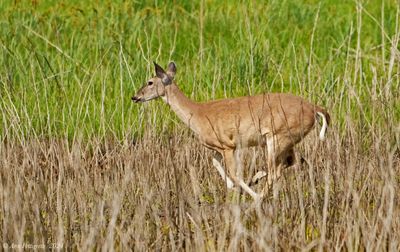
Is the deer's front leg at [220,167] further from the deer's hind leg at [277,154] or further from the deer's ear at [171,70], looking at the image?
the deer's ear at [171,70]

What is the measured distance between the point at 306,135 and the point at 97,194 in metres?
2.16

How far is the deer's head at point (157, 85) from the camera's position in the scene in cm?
844

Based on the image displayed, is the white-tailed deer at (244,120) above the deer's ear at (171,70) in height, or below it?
below

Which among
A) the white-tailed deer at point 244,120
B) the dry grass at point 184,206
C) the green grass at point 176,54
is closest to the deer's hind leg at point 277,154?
the white-tailed deer at point 244,120

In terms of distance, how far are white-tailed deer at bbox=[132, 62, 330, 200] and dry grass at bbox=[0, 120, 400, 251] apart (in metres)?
0.24

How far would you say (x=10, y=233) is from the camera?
584 centimetres

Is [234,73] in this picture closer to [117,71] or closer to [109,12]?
[117,71]

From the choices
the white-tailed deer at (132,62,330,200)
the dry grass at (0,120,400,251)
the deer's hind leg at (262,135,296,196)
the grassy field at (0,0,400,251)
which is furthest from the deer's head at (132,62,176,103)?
the deer's hind leg at (262,135,296,196)

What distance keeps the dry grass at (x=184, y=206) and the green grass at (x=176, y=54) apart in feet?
2.57

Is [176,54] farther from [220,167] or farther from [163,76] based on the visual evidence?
[220,167]

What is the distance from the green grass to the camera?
8875 millimetres

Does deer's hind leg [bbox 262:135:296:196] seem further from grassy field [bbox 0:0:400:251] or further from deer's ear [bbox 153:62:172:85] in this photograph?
deer's ear [bbox 153:62:172:85]

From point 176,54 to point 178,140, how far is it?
302 cm

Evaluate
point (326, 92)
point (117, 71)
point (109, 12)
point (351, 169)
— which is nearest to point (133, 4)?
point (109, 12)
